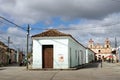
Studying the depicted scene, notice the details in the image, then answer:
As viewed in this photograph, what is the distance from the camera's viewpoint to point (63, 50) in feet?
124

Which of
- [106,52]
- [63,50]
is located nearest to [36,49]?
[63,50]

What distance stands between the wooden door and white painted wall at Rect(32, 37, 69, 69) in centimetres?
40

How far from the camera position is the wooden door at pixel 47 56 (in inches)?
1487

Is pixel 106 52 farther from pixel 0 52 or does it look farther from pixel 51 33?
pixel 51 33

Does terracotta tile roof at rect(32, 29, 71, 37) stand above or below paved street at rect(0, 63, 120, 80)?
above

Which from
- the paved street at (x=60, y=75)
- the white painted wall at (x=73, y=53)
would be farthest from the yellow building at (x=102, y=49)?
the paved street at (x=60, y=75)

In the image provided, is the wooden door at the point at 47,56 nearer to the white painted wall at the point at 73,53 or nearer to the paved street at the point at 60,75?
the white painted wall at the point at 73,53

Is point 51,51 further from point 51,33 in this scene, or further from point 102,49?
point 102,49

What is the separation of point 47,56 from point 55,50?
1256mm

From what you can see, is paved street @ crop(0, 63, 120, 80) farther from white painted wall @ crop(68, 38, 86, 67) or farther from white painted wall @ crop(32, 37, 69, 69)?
white painted wall @ crop(68, 38, 86, 67)

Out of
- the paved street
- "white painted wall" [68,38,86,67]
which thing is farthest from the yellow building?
the paved street

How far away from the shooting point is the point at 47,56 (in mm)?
37969

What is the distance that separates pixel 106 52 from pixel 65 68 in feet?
368

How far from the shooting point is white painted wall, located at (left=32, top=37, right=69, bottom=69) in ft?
123
